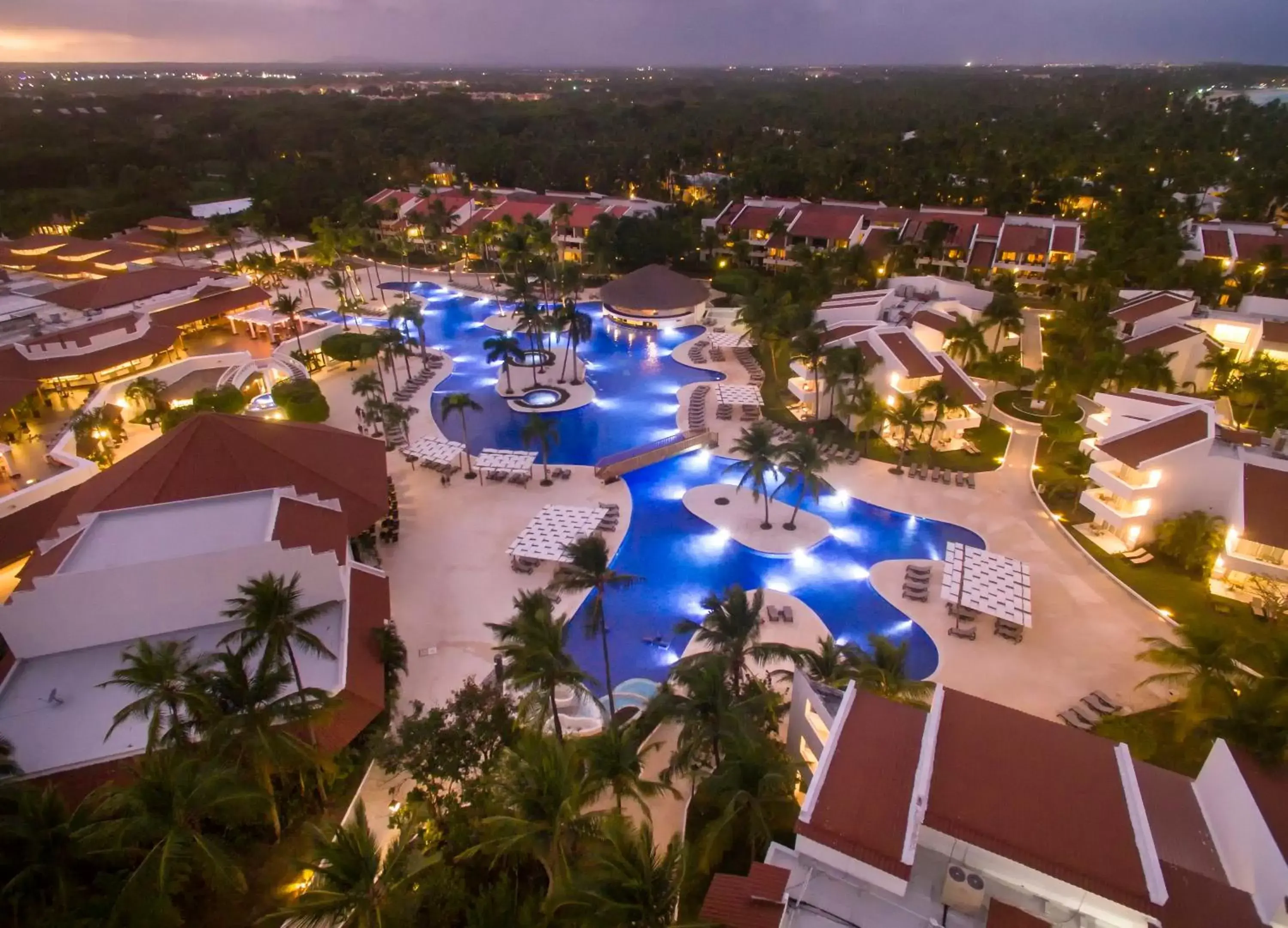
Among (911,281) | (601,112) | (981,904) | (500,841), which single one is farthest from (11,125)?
(981,904)

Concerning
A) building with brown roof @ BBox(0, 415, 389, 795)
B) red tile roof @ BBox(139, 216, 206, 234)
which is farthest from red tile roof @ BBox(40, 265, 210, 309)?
building with brown roof @ BBox(0, 415, 389, 795)

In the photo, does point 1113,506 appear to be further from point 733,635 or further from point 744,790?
point 744,790

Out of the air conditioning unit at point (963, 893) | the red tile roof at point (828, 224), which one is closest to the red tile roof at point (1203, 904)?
the air conditioning unit at point (963, 893)

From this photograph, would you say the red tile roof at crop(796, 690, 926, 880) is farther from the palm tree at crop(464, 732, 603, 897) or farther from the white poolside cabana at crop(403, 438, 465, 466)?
the white poolside cabana at crop(403, 438, 465, 466)

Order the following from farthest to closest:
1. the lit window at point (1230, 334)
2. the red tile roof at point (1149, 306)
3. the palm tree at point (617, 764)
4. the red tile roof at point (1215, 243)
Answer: the red tile roof at point (1215, 243) → the red tile roof at point (1149, 306) → the lit window at point (1230, 334) → the palm tree at point (617, 764)

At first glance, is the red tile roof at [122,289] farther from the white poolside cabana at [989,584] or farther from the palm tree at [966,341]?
the white poolside cabana at [989,584]

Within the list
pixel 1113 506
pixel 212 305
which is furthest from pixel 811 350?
pixel 212 305
